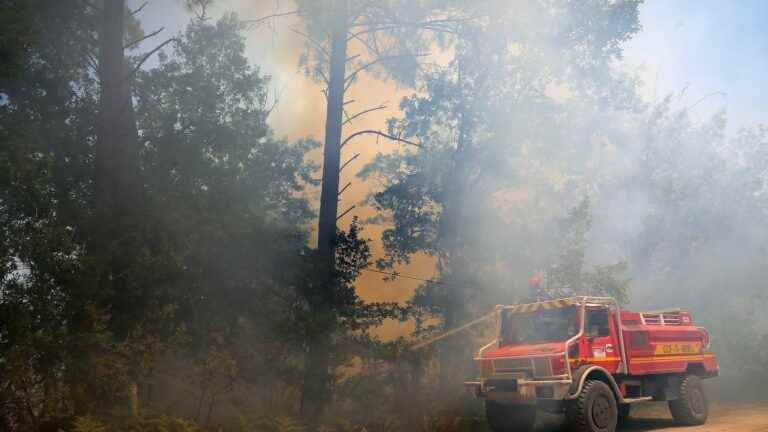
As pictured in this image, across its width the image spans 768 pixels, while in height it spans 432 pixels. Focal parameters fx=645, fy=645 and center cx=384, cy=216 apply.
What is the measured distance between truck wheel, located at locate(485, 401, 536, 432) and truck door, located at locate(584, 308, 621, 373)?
155cm

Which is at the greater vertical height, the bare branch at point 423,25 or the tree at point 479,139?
the bare branch at point 423,25

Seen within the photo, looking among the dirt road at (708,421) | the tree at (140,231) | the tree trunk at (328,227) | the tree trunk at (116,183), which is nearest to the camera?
the tree at (140,231)

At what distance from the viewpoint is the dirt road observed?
1233 cm

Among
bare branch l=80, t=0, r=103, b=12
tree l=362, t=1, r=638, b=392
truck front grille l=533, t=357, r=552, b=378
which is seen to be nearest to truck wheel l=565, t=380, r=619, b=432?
truck front grille l=533, t=357, r=552, b=378

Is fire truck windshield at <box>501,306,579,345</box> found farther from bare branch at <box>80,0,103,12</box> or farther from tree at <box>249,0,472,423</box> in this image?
bare branch at <box>80,0,103,12</box>

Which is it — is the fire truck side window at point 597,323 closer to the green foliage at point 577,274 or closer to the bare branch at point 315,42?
the green foliage at point 577,274

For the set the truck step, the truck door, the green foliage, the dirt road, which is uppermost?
the green foliage

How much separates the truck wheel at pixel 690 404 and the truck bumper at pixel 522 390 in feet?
12.5

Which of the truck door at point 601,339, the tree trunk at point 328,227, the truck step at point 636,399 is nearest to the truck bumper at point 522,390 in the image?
the truck door at point 601,339

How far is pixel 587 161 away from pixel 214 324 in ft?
49.3

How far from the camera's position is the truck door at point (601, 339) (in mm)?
11508

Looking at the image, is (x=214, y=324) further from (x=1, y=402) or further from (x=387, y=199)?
(x=387, y=199)

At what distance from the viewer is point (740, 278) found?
80.7ft

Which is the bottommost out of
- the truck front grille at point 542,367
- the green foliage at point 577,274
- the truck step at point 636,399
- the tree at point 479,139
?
the truck step at point 636,399
